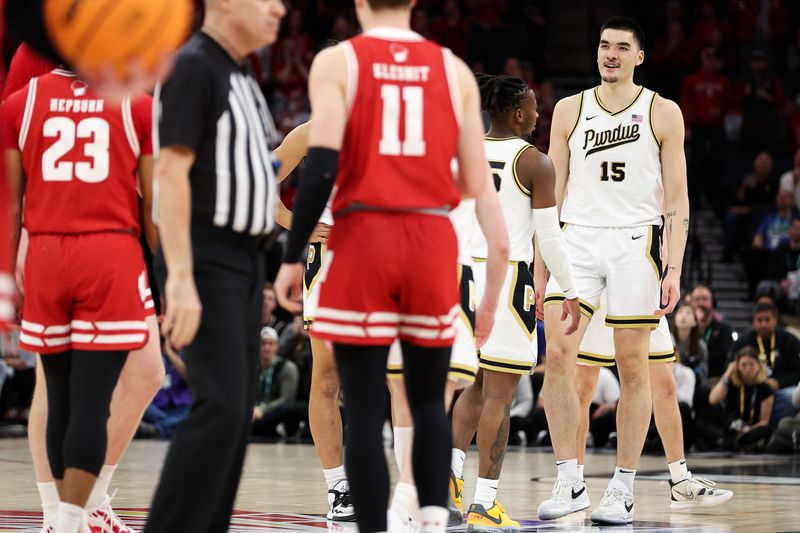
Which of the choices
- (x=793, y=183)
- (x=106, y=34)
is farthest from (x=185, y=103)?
(x=793, y=183)

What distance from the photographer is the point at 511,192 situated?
275 inches

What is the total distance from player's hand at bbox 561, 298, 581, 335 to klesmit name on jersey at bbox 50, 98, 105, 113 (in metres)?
2.83

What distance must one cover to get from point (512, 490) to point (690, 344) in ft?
17.8

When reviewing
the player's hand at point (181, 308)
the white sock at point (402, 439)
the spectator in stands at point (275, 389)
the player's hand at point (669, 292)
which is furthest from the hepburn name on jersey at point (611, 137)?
the spectator in stands at point (275, 389)

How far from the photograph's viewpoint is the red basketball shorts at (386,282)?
178 inches

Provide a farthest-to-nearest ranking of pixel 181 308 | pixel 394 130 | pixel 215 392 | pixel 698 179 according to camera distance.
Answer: pixel 698 179, pixel 394 130, pixel 215 392, pixel 181 308

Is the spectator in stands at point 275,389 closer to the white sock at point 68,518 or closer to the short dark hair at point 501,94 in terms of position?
the short dark hair at point 501,94

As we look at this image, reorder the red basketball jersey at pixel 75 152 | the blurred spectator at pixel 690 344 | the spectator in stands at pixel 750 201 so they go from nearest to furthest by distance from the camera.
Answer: the red basketball jersey at pixel 75 152 → the blurred spectator at pixel 690 344 → the spectator in stands at pixel 750 201

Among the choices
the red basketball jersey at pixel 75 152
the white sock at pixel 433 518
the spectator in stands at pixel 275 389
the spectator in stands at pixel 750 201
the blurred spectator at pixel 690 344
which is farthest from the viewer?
the spectator in stands at pixel 750 201

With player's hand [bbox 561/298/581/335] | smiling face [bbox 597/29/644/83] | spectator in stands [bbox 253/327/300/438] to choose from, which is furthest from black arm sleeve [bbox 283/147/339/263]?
spectator in stands [bbox 253/327/300/438]

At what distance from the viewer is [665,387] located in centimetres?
816

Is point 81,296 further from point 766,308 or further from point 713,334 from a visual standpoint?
point 713,334

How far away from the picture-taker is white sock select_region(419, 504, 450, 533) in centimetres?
461

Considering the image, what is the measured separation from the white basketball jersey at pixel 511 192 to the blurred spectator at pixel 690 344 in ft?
24.5
